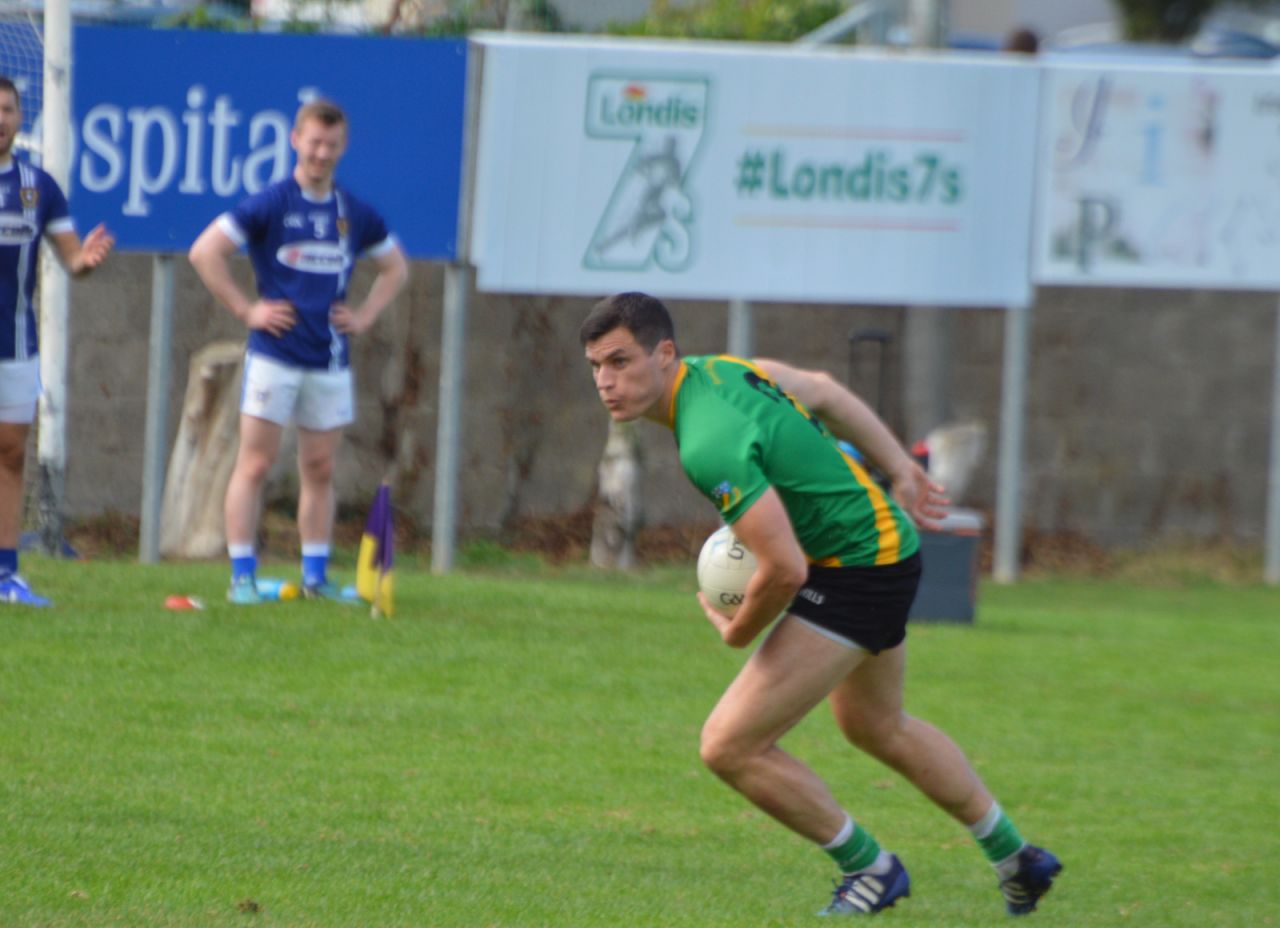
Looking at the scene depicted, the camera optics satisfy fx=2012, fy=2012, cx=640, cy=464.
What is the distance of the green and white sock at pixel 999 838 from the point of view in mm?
5949

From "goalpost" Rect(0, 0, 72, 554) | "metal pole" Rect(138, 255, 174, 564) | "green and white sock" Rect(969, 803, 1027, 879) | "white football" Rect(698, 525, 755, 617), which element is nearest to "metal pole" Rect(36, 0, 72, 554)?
"goalpost" Rect(0, 0, 72, 554)

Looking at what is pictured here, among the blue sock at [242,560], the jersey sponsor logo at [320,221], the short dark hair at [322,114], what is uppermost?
the short dark hair at [322,114]

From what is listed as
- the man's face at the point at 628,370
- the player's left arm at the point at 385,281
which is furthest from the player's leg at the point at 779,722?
the player's left arm at the point at 385,281

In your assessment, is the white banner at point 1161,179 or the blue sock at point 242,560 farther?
the white banner at point 1161,179

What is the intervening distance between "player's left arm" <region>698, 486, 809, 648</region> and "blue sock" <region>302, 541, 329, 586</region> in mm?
4725

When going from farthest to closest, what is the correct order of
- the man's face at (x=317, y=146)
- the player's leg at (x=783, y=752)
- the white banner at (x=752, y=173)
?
1. the white banner at (x=752, y=173)
2. the man's face at (x=317, y=146)
3. the player's leg at (x=783, y=752)

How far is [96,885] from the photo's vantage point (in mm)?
5645

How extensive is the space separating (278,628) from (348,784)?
2.17 m

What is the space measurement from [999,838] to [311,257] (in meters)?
4.91

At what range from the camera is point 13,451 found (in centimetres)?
913

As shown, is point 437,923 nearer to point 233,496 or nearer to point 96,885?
point 96,885

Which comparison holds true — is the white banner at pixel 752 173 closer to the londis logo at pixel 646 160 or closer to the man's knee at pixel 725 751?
the londis logo at pixel 646 160

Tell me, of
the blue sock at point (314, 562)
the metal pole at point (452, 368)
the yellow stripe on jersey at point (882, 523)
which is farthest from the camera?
A: the metal pole at point (452, 368)

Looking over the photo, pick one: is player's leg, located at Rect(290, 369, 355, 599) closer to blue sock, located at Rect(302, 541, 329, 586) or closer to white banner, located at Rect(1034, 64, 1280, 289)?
blue sock, located at Rect(302, 541, 329, 586)
